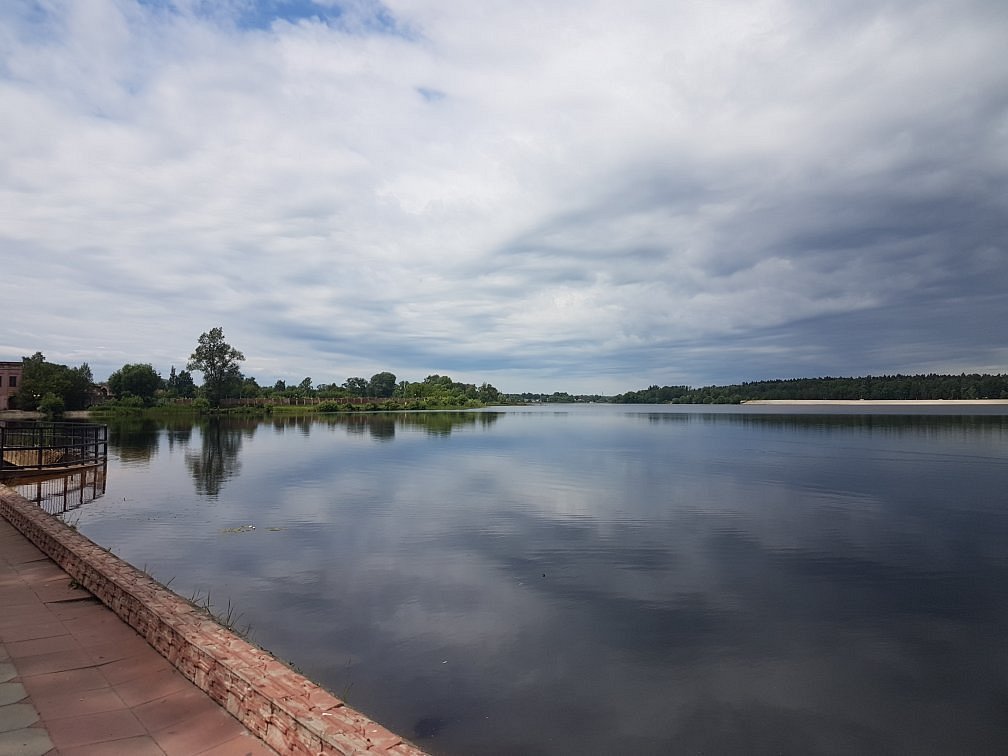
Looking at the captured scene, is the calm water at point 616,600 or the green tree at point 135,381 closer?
the calm water at point 616,600

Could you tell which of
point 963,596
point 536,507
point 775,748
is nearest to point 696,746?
point 775,748

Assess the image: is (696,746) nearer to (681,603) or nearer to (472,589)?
(681,603)

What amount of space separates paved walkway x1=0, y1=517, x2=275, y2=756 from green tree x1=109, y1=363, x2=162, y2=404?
126 metres

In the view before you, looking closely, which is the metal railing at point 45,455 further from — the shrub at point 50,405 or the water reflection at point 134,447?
the shrub at point 50,405

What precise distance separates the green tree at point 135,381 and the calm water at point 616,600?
348 ft

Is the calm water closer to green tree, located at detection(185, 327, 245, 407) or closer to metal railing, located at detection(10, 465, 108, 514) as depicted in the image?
metal railing, located at detection(10, 465, 108, 514)

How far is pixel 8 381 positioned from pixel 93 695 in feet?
361

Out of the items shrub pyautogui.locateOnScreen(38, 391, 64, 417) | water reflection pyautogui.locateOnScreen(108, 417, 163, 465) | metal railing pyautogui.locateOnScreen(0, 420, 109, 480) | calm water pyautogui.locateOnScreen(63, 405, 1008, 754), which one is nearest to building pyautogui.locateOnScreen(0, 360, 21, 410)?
shrub pyautogui.locateOnScreen(38, 391, 64, 417)

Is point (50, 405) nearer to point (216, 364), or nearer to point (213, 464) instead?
point (216, 364)

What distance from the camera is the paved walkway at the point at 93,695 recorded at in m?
4.72

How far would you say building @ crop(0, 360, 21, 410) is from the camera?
288 ft

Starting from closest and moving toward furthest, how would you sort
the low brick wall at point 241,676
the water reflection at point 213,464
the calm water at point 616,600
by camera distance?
the low brick wall at point 241,676 → the calm water at point 616,600 → the water reflection at point 213,464

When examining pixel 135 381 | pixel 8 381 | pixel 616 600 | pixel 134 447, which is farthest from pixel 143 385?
pixel 616 600

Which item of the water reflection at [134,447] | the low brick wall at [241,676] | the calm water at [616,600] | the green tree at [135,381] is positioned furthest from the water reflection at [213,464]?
the green tree at [135,381]
